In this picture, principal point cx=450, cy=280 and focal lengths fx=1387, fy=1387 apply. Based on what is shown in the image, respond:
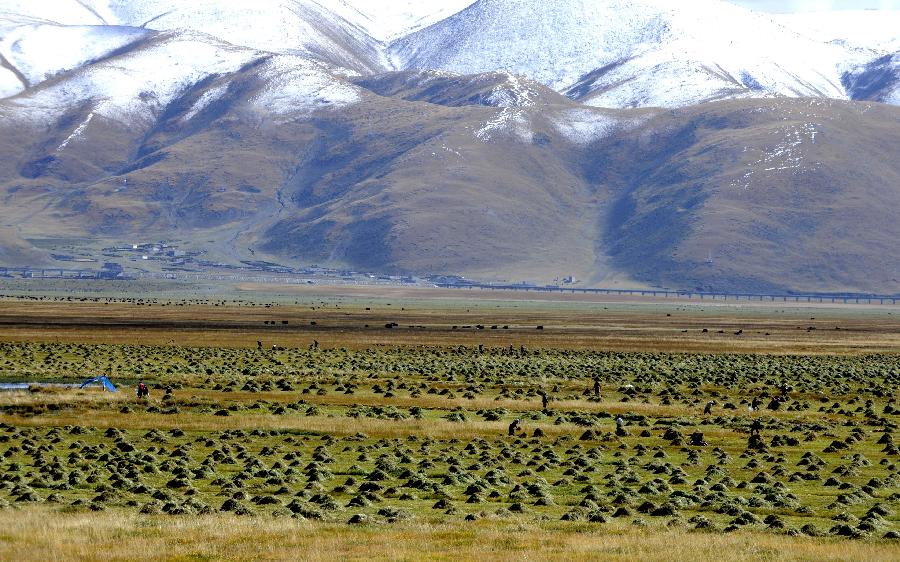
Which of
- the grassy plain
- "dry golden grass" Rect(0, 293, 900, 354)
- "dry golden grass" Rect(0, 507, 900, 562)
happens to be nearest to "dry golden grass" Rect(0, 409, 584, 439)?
the grassy plain

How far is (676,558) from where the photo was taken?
25469 mm

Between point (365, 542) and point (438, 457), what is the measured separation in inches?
581

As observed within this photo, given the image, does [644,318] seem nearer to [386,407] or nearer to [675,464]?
[386,407]

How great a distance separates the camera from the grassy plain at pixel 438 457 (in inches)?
1072

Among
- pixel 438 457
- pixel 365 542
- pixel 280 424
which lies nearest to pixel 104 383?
pixel 280 424

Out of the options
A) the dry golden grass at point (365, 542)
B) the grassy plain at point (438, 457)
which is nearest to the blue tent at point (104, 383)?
the grassy plain at point (438, 457)

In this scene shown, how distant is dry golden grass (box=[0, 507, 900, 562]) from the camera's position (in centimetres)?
2545

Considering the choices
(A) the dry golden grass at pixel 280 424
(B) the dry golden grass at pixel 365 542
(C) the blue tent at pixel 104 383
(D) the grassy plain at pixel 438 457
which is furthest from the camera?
(C) the blue tent at pixel 104 383

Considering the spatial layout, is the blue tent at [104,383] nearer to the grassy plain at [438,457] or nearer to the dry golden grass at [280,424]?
the grassy plain at [438,457]

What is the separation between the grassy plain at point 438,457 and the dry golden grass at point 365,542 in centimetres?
9

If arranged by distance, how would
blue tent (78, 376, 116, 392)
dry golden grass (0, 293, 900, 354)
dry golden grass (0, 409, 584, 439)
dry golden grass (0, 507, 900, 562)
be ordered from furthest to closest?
1. dry golden grass (0, 293, 900, 354)
2. blue tent (78, 376, 116, 392)
3. dry golden grass (0, 409, 584, 439)
4. dry golden grass (0, 507, 900, 562)

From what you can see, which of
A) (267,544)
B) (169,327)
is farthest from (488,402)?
(169,327)

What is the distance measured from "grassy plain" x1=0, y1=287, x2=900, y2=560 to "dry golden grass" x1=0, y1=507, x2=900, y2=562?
0.09 m

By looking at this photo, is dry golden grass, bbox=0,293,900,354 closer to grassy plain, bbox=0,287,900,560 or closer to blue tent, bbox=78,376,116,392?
grassy plain, bbox=0,287,900,560
